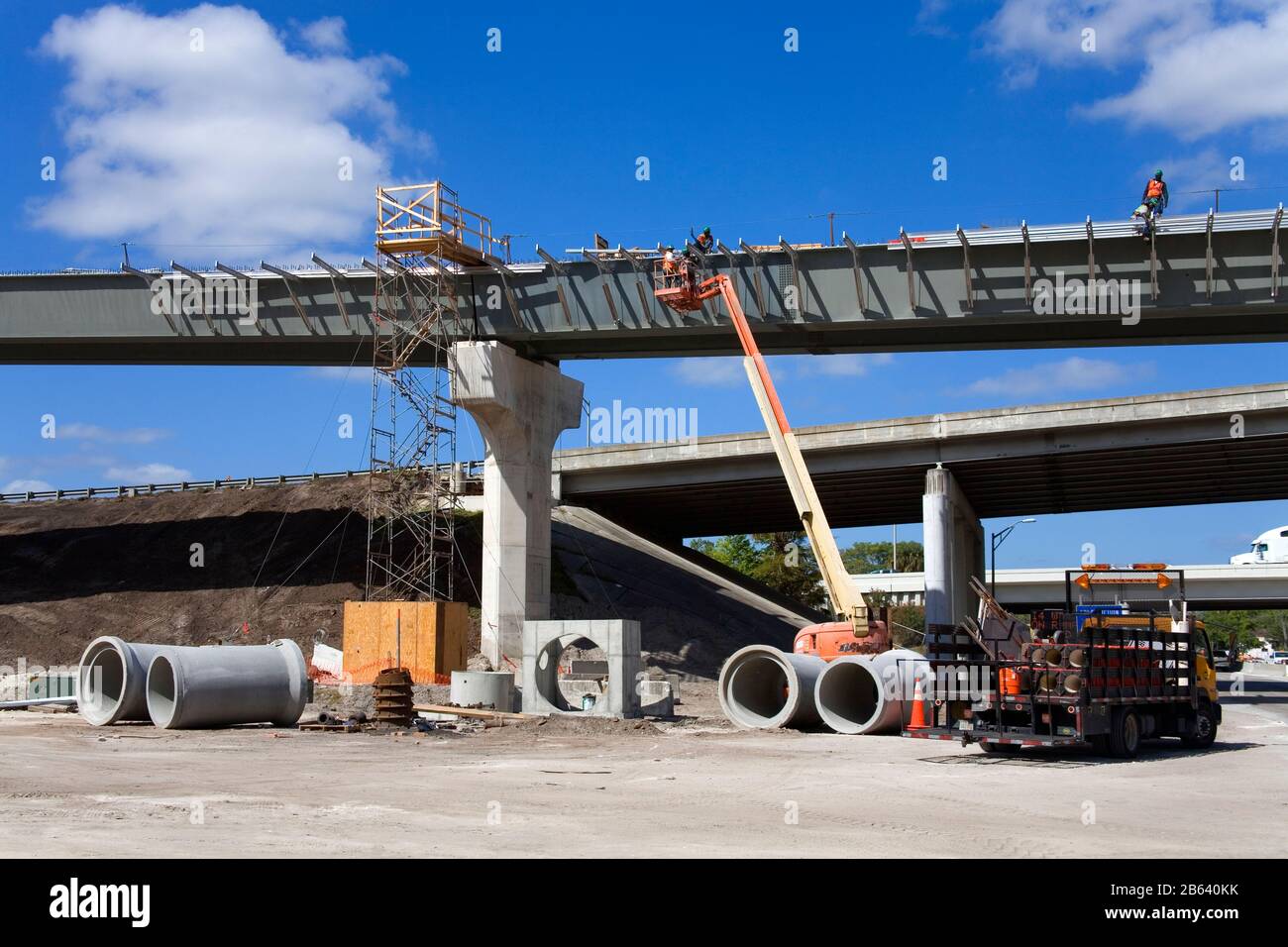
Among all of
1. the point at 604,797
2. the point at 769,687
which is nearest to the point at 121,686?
the point at 769,687

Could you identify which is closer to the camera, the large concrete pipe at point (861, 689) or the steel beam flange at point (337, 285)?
the large concrete pipe at point (861, 689)

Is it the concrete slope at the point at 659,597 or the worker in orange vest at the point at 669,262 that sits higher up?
the worker in orange vest at the point at 669,262

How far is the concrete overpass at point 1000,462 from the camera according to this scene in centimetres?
4672

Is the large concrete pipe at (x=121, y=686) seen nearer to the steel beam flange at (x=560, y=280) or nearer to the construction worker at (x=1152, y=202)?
the steel beam flange at (x=560, y=280)

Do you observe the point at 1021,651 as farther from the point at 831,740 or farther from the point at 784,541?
the point at 784,541

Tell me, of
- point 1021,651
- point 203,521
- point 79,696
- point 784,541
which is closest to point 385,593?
point 203,521

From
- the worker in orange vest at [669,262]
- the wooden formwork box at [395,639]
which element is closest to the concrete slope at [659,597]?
the wooden formwork box at [395,639]

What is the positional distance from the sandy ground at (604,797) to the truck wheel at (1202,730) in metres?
0.29

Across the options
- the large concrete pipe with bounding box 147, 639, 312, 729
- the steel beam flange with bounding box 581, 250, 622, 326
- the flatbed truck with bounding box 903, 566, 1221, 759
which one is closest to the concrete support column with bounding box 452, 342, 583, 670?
the steel beam flange with bounding box 581, 250, 622, 326

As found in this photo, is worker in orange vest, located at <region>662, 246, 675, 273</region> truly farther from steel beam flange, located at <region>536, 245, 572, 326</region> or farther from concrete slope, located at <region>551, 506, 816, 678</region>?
concrete slope, located at <region>551, 506, 816, 678</region>

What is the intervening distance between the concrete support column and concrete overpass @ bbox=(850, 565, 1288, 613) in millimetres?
22353

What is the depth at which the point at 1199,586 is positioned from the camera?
70812mm
